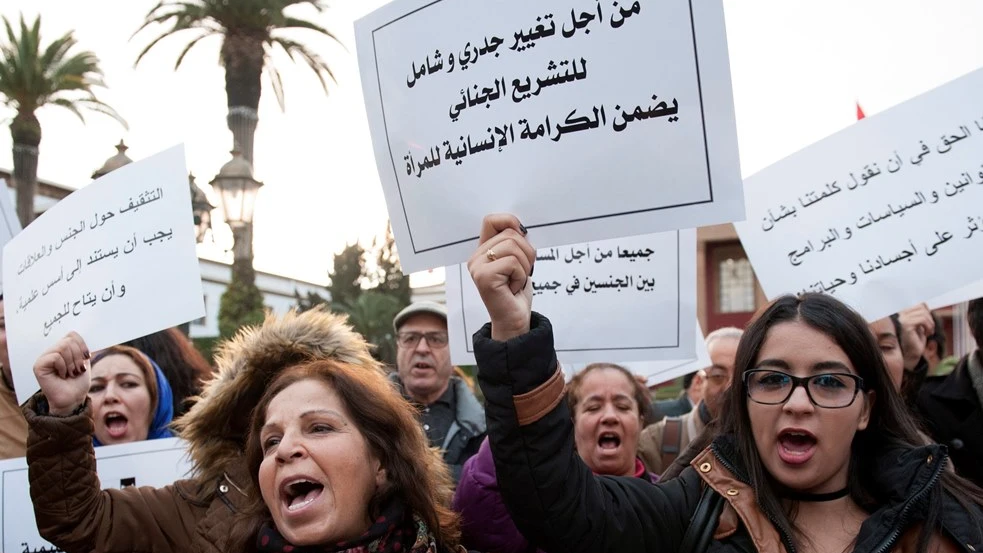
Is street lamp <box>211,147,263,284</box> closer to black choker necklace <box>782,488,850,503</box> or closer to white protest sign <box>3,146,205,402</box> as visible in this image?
white protest sign <box>3,146,205,402</box>

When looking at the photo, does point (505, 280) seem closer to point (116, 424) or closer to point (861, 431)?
point (861, 431)

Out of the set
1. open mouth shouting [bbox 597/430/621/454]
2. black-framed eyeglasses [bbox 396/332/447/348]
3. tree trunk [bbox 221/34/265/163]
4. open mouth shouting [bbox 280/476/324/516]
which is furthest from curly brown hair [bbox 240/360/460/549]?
tree trunk [bbox 221/34/265/163]

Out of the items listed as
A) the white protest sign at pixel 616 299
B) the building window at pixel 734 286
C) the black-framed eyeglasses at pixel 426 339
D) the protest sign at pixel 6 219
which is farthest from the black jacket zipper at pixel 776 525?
the building window at pixel 734 286

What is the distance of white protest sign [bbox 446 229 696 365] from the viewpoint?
128 inches

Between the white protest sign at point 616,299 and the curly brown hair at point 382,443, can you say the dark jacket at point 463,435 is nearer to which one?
the white protest sign at point 616,299

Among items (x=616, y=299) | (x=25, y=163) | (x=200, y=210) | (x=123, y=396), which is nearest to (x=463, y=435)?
(x=616, y=299)

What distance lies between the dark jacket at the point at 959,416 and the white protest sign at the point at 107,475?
276 cm

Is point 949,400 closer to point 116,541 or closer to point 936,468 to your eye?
point 936,468

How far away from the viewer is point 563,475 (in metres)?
2.01

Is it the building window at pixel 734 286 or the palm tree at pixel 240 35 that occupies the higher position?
the palm tree at pixel 240 35

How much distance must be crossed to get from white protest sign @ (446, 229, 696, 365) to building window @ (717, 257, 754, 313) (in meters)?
34.2

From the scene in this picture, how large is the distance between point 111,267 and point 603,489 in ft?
5.78

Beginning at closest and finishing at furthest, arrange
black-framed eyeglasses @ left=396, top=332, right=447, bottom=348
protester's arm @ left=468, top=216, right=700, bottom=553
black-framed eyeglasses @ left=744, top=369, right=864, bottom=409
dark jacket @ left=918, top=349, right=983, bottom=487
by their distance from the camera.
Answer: protester's arm @ left=468, top=216, right=700, bottom=553
black-framed eyeglasses @ left=744, top=369, right=864, bottom=409
dark jacket @ left=918, top=349, right=983, bottom=487
black-framed eyeglasses @ left=396, top=332, right=447, bottom=348

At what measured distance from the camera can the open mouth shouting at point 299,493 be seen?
2.38m
